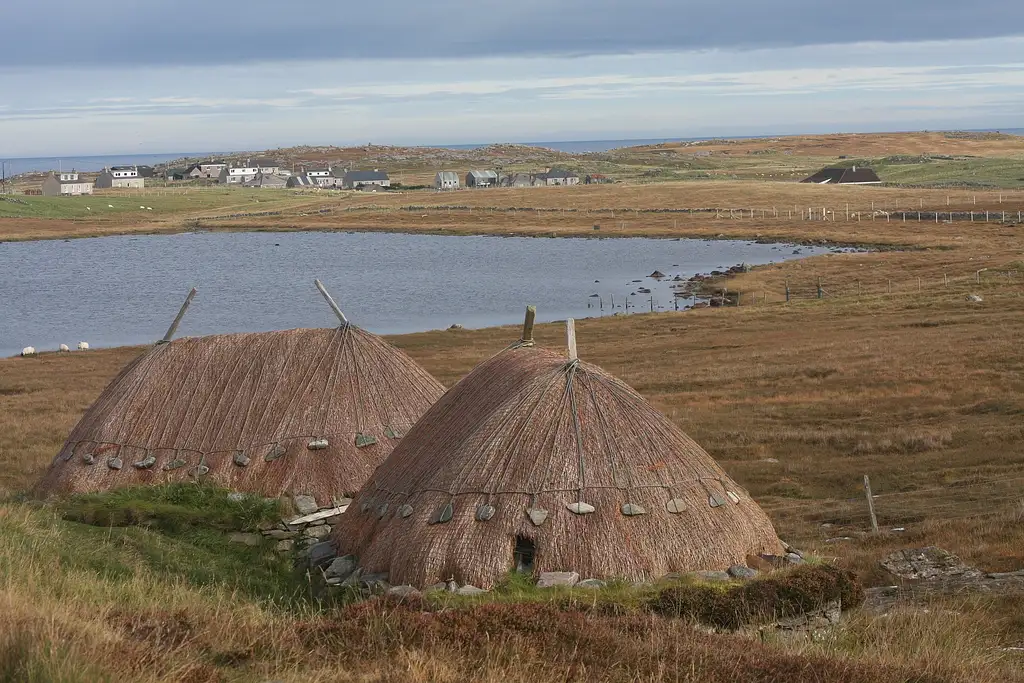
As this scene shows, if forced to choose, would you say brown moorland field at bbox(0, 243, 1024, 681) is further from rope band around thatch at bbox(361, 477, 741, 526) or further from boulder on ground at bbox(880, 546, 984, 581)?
rope band around thatch at bbox(361, 477, 741, 526)

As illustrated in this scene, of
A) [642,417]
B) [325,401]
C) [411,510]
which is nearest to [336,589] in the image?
[411,510]

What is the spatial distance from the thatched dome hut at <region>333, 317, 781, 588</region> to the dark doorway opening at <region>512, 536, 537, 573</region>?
20 millimetres

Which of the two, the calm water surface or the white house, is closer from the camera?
the calm water surface

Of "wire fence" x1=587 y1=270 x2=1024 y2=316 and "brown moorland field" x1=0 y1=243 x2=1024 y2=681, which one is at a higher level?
"brown moorland field" x1=0 y1=243 x2=1024 y2=681

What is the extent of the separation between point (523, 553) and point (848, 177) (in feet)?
557

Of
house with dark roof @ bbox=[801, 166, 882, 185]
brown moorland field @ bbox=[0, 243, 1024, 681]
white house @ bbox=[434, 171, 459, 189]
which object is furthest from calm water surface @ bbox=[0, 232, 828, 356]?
house with dark roof @ bbox=[801, 166, 882, 185]

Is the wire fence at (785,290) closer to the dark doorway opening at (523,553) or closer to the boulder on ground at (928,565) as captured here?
the boulder on ground at (928,565)

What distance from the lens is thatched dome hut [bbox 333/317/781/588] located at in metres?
13.3

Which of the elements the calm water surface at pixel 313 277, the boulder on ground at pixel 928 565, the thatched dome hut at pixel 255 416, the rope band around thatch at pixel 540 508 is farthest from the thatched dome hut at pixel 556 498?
the calm water surface at pixel 313 277

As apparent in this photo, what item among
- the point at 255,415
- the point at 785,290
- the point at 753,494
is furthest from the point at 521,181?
the point at 255,415

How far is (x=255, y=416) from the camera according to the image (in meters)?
19.6

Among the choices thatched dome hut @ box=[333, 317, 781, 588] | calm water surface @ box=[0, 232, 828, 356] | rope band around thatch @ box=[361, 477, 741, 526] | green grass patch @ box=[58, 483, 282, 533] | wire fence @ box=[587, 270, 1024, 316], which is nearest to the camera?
thatched dome hut @ box=[333, 317, 781, 588]

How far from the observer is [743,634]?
11.2m

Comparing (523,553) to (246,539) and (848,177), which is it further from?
(848,177)
